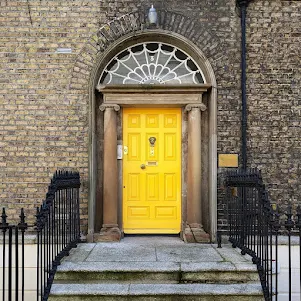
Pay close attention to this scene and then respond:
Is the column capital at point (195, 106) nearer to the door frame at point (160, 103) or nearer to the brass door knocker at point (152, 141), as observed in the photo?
the door frame at point (160, 103)

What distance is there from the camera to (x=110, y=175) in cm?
652

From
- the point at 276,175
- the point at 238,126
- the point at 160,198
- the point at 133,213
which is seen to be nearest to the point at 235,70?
the point at 238,126

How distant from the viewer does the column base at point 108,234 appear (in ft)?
20.9

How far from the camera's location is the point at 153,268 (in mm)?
4793

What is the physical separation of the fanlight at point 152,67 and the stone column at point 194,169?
0.60 m

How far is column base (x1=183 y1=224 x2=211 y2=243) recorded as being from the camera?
20.8 ft

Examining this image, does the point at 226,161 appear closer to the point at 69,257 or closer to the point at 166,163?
the point at 166,163

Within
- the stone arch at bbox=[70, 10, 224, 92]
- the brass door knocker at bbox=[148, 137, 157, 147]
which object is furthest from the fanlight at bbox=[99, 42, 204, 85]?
the brass door knocker at bbox=[148, 137, 157, 147]

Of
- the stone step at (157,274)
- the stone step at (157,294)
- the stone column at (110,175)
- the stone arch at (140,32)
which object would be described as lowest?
the stone step at (157,294)

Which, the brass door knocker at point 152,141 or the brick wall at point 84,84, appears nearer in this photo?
the brick wall at point 84,84

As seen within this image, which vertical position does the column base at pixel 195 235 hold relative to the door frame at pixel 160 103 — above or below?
below

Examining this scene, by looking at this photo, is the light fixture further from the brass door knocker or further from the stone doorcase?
the brass door knocker

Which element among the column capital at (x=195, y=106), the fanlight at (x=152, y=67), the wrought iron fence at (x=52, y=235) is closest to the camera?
the wrought iron fence at (x=52, y=235)

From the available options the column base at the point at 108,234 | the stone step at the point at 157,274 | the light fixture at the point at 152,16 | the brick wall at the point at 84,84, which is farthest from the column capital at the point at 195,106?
the stone step at the point at 157,274
